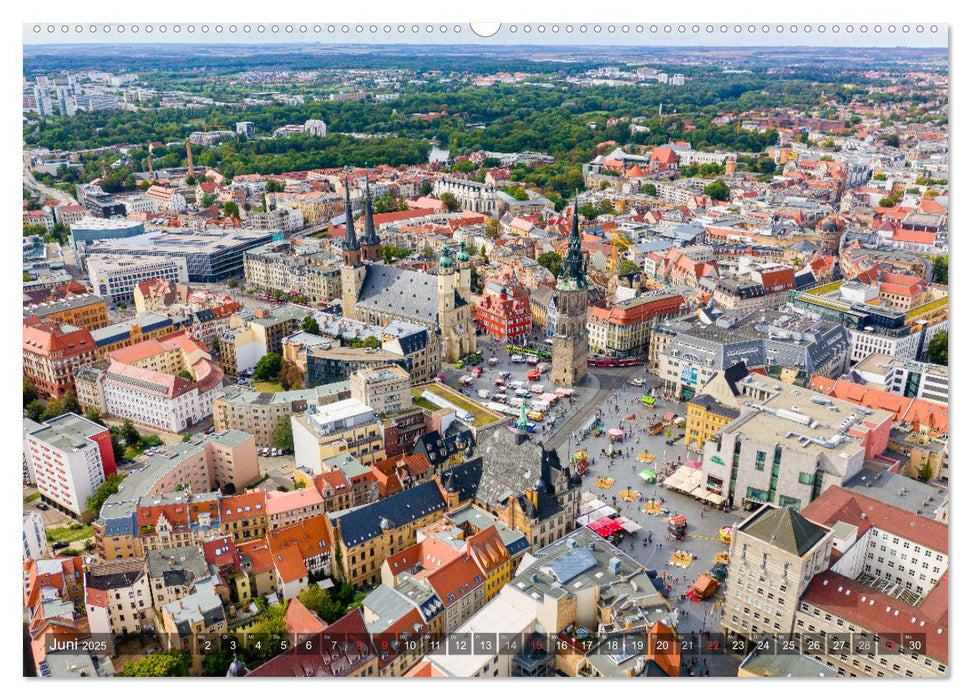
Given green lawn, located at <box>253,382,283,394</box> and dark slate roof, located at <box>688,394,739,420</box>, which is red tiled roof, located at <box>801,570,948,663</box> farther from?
green lawn, located at <box>253,382,283,394</box>

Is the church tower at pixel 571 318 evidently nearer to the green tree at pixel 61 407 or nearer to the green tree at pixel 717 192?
the green tree at pixel 61 407

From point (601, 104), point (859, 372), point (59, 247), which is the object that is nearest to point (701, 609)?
point (859, 372)

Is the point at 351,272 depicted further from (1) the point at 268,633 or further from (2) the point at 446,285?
(1) the point at 268,633

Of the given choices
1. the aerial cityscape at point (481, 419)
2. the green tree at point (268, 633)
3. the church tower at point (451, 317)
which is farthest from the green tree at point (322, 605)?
the church tower at point (451, 317)

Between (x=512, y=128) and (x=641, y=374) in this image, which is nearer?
(x=641, y=374)

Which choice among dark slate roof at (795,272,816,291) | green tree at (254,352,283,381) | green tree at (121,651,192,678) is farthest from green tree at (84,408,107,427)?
dark slate roof at (795,272,816,291)

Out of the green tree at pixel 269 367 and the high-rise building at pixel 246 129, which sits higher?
the high-rise building at pixel 246 129

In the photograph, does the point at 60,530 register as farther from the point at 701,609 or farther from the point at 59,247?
the point at 59,247
